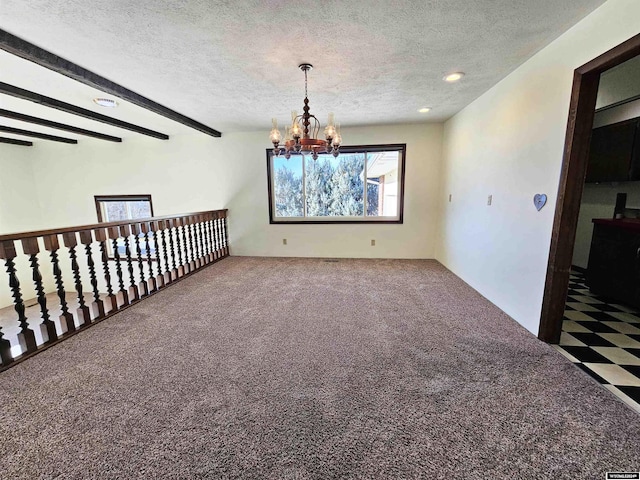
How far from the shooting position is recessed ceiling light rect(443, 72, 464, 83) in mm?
2727

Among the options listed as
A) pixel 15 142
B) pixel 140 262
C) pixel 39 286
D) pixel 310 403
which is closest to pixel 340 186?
pixel 140 262

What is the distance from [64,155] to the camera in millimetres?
5574

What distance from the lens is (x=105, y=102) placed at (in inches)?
132

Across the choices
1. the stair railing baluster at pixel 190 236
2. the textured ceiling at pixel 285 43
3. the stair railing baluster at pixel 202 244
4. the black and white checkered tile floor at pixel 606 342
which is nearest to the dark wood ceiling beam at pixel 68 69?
the textured ceiling at pixel 285 43

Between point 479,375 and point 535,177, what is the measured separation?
175 centimetres

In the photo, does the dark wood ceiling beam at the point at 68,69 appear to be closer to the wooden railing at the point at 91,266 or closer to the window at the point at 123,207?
the wooden railing at the point at 91,266

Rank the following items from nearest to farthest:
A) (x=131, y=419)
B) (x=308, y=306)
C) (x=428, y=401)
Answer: (x=131, y=419), (x=428, y=401), (x=308, y=306)

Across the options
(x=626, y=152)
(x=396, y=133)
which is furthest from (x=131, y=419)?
(x=626, y=152)

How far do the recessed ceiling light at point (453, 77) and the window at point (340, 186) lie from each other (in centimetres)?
195

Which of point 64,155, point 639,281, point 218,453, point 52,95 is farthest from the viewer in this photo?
point 64,155

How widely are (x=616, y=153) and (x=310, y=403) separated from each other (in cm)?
484

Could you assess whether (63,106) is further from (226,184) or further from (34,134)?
(226,184)

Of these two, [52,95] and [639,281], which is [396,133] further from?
[52,95]

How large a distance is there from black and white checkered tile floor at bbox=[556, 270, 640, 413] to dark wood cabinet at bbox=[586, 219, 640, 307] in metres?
0.15
